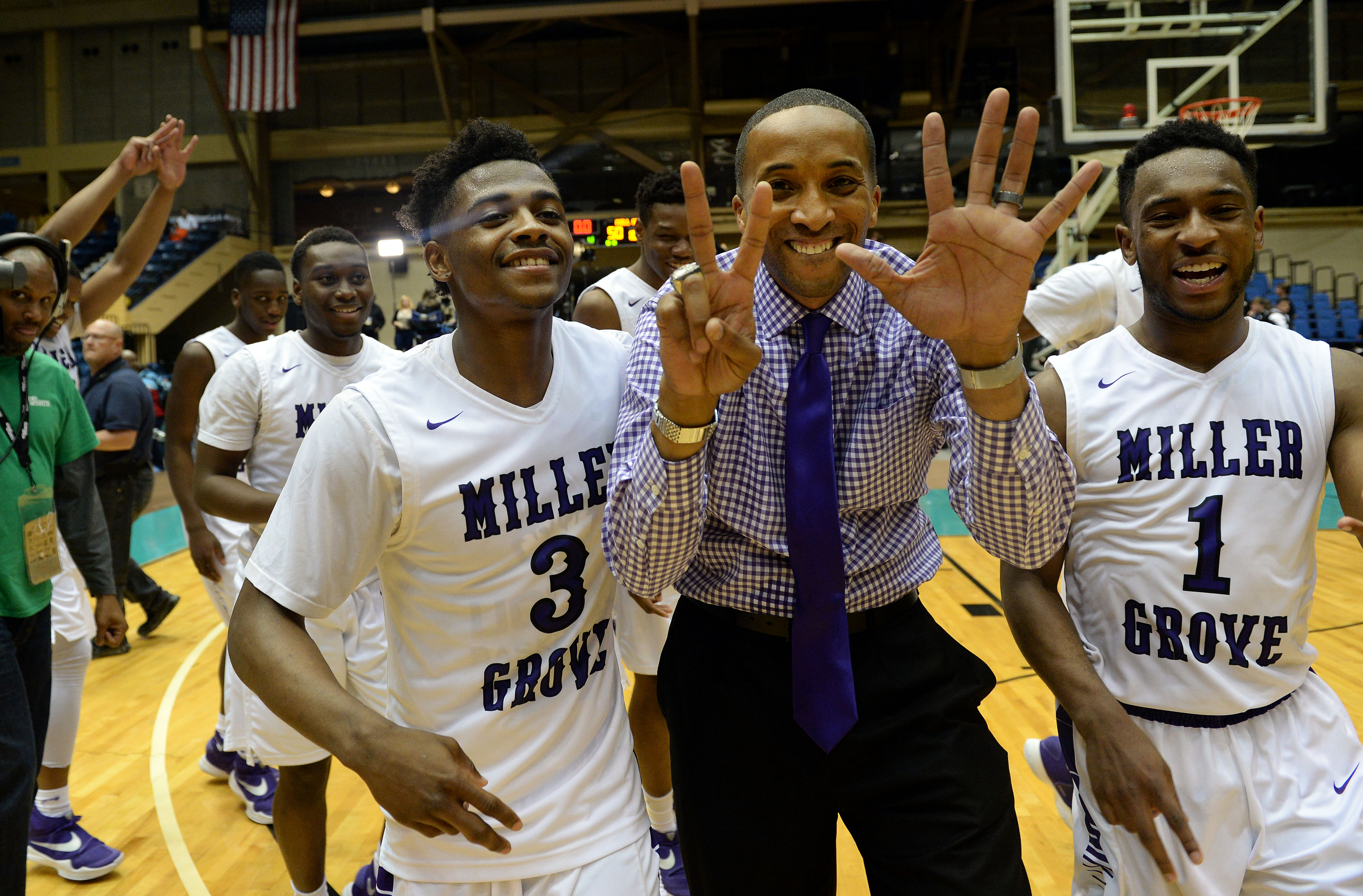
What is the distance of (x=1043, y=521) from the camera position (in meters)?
1.71

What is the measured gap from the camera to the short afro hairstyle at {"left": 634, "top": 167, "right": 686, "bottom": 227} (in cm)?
437

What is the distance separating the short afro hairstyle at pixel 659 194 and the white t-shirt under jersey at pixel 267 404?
158 centimetres

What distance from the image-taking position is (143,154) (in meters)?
3.44

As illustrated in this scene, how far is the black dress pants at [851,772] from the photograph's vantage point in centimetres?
171

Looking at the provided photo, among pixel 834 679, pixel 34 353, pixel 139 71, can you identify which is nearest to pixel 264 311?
pixel 34 353

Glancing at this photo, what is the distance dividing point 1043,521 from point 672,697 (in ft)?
2.43

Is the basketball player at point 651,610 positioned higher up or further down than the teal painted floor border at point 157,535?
higher up

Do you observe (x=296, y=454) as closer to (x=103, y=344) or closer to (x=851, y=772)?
(x=851, y=772)

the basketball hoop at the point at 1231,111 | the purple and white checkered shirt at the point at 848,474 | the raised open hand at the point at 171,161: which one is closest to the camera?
the purple and white checkered shirt at the point at 848,474

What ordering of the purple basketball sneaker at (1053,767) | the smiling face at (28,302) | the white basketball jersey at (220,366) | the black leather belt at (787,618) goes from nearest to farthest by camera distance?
the black leather belt at (787,618) → the smiling face at (28,302) → the purple basketball sneaker at (1053,767) → the white basketball jersey at (220,366)

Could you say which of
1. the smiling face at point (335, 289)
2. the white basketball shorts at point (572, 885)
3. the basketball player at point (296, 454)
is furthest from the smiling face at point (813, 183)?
the smiling face at point (335, 289)

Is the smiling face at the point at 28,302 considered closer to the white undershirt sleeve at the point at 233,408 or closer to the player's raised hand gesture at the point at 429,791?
the white undershirt sleeve at the point at 233,408

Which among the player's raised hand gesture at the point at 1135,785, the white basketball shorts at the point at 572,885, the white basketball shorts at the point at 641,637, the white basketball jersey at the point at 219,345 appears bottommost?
the white basketball shorts at the point at 641,637

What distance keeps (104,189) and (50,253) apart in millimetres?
819
